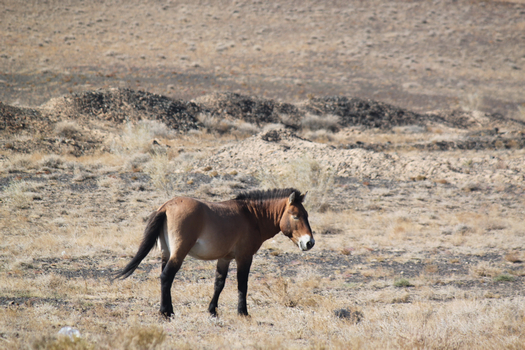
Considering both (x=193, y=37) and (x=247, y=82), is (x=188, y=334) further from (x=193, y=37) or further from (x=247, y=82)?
(x=193, y=37)

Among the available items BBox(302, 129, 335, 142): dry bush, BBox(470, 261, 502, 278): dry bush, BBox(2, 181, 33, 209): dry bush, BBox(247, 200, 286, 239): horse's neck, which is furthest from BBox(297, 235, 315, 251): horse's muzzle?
BBox(302, 129, 335, 142): dry bush

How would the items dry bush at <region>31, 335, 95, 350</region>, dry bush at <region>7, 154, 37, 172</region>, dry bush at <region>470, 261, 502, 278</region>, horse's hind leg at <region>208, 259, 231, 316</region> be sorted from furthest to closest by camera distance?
1. dry bush at <region>7, 154, 37, 172</region>
2. dry bush at <region>470, 261, 502, 278</region>
3. horse's hind leg at <region>208, 259, 231, 316</region>
4. dry bush at <region>31, 335, 95, 350</region>

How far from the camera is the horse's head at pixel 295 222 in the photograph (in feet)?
22.8

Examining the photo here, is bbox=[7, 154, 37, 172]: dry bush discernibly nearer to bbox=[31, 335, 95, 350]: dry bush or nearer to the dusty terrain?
the dusty terrain

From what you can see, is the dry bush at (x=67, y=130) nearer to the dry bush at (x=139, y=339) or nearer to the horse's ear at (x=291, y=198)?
the horse's ear at (x=291, y=198)

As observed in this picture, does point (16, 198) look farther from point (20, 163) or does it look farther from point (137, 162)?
point (137, 162)

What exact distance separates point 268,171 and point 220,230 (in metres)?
15.7

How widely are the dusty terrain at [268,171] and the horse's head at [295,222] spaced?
51.3 inches

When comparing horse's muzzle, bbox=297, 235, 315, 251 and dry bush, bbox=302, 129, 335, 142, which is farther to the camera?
dry bush, bbox=302, 129, 335, 142

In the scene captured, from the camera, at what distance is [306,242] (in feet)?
22.2

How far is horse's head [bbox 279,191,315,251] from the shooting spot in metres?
6.94

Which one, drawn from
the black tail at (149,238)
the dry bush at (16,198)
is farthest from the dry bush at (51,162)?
the black tail at (149,238)

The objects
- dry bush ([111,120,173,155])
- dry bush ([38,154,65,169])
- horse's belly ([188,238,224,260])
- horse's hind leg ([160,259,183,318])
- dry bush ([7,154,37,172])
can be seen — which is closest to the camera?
horse's hind leg ([160,259,183,318])

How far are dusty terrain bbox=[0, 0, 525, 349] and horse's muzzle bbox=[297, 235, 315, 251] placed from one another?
1137 mm
